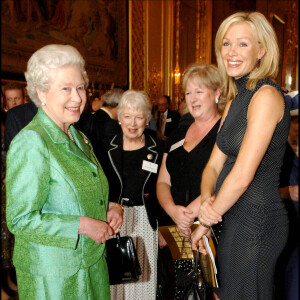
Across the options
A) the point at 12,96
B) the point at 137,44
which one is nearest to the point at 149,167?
the point at 12,96

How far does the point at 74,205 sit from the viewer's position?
133cm

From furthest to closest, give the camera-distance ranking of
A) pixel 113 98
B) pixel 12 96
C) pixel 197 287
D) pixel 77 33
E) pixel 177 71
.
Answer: pixel 177 71 → pixel 77 33 → pixel 113 98 → pixel 12 96 → pixel 197 287

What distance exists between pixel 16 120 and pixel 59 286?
2113 millimetres

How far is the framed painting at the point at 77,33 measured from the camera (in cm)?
554

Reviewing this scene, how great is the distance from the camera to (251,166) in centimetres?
126

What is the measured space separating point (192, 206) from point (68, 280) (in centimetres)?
86

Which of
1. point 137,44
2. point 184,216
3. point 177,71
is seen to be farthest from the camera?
point 177,71

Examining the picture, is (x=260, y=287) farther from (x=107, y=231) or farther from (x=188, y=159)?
(x=188, y=159)

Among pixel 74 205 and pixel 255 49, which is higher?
pixel 255 49

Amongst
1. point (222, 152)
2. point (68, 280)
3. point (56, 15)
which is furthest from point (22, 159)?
point (56, 15)

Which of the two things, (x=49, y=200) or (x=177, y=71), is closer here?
(x=49, y=200)

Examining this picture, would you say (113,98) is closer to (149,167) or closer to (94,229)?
(149,167)

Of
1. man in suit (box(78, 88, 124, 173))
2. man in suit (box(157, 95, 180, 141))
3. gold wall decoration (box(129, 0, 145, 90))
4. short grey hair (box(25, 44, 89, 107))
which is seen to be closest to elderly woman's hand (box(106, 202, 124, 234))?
short grey hair (box(25, 44, 89, 107))

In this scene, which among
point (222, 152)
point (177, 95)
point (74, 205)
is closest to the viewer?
point (74, 205)
